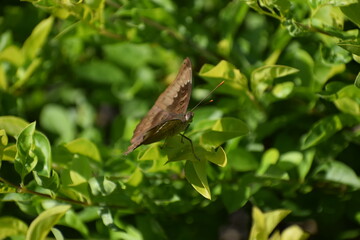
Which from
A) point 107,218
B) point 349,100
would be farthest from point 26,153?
point 349,100

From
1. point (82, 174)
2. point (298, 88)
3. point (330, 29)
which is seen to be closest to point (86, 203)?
point (82, 174)

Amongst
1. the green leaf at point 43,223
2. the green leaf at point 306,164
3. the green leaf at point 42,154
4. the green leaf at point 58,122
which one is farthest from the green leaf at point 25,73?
the green leaf at point 306,164

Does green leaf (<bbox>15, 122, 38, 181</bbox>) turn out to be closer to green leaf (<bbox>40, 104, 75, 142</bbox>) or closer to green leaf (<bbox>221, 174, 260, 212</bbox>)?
green leaf (<bbox>221, 174, 260, 212</bbox>)

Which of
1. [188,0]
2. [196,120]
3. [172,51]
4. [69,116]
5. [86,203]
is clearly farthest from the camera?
[69,116]

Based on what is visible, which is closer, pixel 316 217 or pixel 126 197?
pixel 126 197

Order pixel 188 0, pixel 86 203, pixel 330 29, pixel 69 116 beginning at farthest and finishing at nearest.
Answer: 1. pixel 69 116
2. pixel 188 0
3. pixel 86 203
4. pixel 330 29

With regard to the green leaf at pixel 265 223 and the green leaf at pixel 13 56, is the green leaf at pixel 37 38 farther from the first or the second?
the green leaf at pixel 265 223

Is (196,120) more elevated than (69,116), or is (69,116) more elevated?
(196,120)

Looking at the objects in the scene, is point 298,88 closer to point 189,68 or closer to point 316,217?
point 189,68
